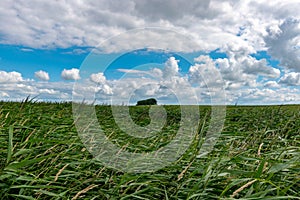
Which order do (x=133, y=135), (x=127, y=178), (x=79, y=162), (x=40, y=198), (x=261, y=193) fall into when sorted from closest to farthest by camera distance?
1. (x=261, y=193)
2. (x=40, y=198)
3. (x=127, y=178)
4. (x=79, y=162)
5. (x=133, y=135)

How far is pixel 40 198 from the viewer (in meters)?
2.25

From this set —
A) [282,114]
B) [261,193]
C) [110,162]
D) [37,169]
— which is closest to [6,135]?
[37,169]

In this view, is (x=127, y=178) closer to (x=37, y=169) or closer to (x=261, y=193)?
(x=37, y=169)

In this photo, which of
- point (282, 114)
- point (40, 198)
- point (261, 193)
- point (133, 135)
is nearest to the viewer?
point (261, 193)

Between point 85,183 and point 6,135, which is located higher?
point 6,135

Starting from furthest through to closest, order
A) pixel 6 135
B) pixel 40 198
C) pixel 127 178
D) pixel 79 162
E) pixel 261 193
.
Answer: pixel 6 135, pixel 79 162, pixel 127 178, pixel 40 198, pixel 261 193

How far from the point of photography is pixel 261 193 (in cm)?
206

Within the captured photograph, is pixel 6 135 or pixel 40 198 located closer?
pixel 40 198

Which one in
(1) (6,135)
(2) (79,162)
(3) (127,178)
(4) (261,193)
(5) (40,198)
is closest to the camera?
(4) (261,193)

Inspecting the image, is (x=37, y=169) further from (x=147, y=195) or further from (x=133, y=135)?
(x=133, y=135)

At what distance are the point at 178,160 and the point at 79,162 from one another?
87 cm

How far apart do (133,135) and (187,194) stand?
11.4ft

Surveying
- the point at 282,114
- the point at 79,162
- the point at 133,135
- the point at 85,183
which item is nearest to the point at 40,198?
the point at 85,183

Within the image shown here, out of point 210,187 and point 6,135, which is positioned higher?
point 6,135
